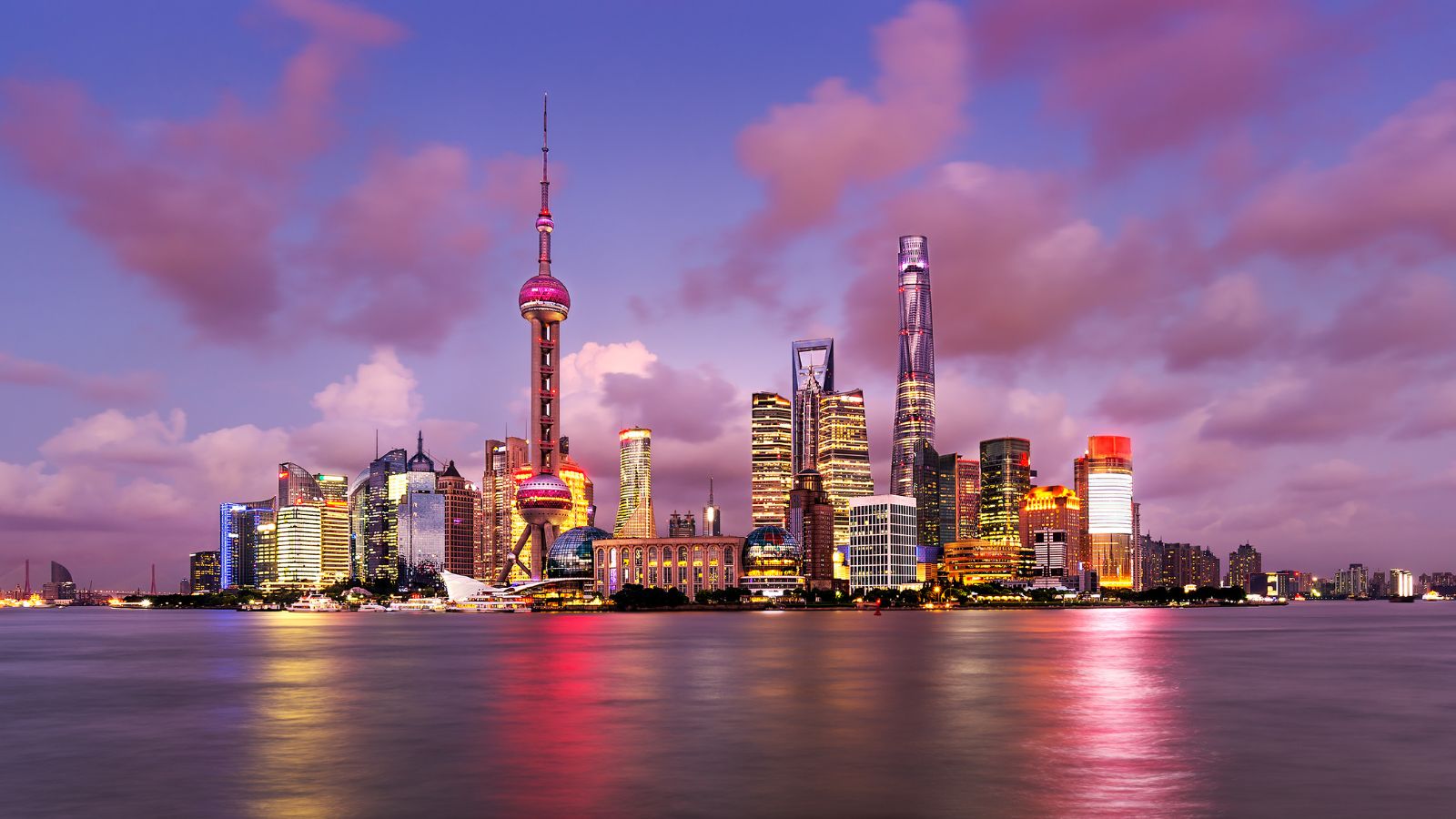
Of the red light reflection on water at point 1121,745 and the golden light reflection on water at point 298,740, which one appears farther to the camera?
the golden light reflection on water at point 298,740

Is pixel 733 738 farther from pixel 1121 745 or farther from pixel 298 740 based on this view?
pixel 298 740

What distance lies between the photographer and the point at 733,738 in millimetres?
62312

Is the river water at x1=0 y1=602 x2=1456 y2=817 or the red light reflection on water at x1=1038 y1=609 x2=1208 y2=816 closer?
the red light reflection on water at x1=1038 y1=609 x2=1208 y2=816

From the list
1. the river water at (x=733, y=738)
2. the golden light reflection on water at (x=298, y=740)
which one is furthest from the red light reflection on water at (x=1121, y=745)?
the golden light reflection on water at (x=298, y=740)

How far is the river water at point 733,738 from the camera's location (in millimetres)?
45031

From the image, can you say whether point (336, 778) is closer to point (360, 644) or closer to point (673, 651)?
point (673, 651)

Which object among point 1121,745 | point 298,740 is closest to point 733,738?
point 1121,745

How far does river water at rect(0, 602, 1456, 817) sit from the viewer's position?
148 feet

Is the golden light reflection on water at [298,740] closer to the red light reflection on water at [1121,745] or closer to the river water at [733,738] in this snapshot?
the river water at [733,738]

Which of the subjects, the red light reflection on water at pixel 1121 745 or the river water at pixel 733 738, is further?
the river water at pixel 733 738

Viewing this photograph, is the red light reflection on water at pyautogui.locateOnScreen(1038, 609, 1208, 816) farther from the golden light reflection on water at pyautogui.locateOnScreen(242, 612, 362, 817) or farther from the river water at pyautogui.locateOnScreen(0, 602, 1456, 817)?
the golden light reflection on water at pyautogui.locateOnScreen(242, 612, 362, 817)

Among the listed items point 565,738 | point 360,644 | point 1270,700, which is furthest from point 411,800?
point 360,644

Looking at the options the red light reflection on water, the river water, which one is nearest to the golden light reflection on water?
the river water

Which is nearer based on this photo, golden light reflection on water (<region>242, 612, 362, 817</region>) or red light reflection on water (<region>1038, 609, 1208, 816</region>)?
red light reflection on water (<region>1038, 609, 1208, 816</region>)
